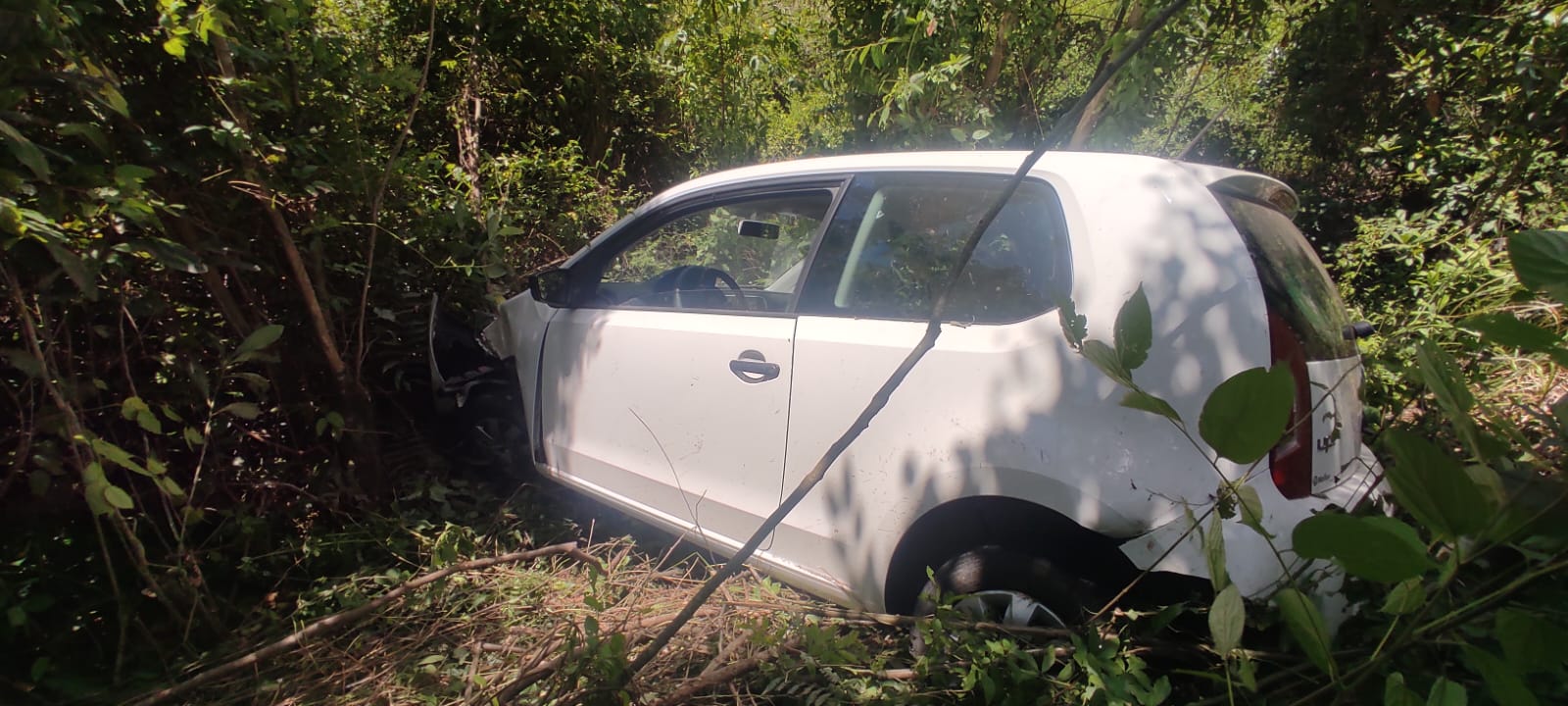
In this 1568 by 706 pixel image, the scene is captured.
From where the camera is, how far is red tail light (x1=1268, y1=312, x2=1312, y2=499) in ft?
4.95

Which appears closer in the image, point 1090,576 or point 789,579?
point 1090,576

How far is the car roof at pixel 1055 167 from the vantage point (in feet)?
5.70

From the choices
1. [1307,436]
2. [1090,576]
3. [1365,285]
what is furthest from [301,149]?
[1365,285]

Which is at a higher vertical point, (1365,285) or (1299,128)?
(1299,128)

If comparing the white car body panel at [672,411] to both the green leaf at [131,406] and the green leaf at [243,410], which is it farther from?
the green leaf at [131,406]

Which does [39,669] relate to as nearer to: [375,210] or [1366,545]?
[375,210]

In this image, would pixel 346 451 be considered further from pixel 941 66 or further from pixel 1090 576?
→ pixel 941 66

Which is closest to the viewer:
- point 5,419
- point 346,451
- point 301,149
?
point 5,419

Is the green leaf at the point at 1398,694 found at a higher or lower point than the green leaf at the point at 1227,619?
lower

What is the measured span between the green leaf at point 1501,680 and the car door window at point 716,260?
1983 mm

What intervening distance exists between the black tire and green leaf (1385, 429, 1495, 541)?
887 mm

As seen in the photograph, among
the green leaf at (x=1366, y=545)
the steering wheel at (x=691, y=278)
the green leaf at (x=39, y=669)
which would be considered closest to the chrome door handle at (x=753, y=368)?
the steering wheel at (x=691, y=278)

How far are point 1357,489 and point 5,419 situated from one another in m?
3.95

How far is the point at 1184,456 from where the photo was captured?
1473mm
